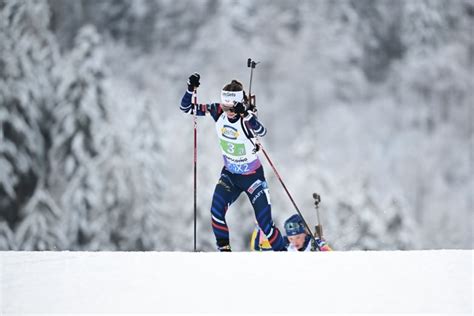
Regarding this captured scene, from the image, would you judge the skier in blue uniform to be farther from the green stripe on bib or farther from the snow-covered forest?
the snow-covered forest

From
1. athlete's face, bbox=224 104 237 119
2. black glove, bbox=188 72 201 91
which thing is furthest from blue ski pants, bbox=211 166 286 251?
black glove, bbox=188 72 201 91

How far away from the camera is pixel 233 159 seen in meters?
8.45

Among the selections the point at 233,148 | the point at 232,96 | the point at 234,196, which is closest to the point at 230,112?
the point at 232,96

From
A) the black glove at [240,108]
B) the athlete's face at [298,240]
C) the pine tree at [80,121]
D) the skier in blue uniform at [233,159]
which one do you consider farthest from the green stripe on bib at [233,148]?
the pine tree at [80,121]

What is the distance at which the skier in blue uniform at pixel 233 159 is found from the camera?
27.4ft

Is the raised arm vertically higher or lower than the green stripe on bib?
higher

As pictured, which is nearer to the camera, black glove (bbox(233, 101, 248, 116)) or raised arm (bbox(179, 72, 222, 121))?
black glove (bbox(233, 101, 248, 116))

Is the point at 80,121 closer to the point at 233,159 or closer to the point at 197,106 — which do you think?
the point at 197,106
